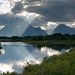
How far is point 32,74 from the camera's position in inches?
667

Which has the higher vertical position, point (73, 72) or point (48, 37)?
point (73, 72)

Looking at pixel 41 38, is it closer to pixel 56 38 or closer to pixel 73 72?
pixel 56 38

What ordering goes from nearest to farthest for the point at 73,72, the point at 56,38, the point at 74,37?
the point at 73,72, the point at 74,37, the point at 56,38

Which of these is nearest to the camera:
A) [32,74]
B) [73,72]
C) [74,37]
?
[73,72]

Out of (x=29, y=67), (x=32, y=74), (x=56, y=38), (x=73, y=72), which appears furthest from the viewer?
(x=56, y=38)

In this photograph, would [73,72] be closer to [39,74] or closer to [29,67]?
[39,74]

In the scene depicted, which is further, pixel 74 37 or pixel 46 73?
pixel 74 37

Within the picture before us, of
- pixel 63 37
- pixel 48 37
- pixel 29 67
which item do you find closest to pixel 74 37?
pixel 63 37

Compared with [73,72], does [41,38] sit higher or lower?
lower

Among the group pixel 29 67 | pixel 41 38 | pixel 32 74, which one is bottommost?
pixel 41 38

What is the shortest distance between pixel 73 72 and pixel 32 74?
16.2 feet

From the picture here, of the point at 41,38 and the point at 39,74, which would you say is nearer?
the point at 39,74

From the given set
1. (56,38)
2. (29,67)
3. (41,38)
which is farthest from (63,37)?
(29,67)

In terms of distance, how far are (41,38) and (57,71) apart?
7041 inches
